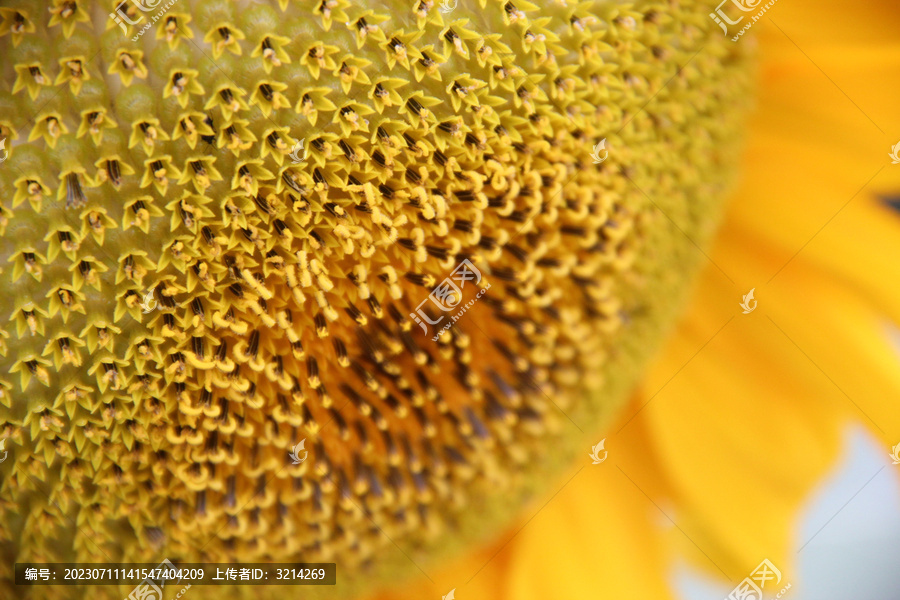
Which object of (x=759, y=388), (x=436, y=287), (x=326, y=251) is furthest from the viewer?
(x=759, y=388)

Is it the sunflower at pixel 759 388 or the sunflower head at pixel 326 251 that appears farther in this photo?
the sunflower at pixel 759 388

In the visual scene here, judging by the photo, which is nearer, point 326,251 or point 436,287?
point 326,251

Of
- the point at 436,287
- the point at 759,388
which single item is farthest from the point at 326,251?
the point at 759,388

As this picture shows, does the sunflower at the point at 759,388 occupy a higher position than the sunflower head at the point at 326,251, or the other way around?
the sunflower head at the point at 326,251

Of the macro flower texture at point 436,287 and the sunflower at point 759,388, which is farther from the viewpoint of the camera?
the sunflower at point 759,388

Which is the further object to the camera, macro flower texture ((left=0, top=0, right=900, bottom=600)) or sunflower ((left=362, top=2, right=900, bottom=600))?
sunflower ((left=362, top=2, right=900, bottom=600))

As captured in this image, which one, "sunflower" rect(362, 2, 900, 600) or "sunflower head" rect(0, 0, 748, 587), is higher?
"sunflower head" rect(0, 0, 748, 587)

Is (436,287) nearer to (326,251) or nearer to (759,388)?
(326,251)
